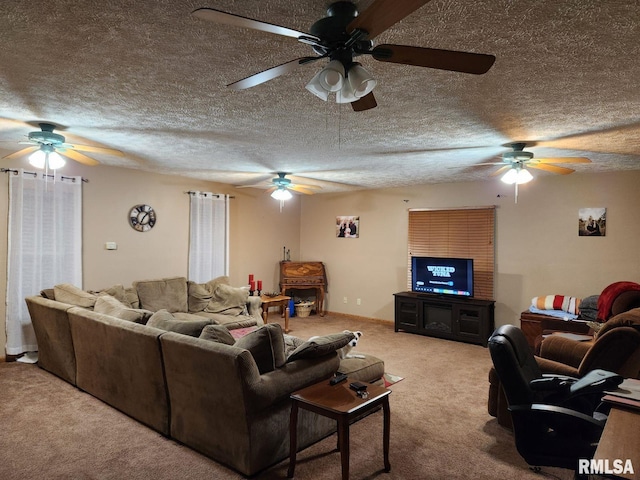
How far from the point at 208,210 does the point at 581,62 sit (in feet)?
18.5

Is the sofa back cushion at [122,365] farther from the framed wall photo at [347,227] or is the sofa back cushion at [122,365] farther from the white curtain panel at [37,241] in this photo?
the framed wall photo at [347,227]

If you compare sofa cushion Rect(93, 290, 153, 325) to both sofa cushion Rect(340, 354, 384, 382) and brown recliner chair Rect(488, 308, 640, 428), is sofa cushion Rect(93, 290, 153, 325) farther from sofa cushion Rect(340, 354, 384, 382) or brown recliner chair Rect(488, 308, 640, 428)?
brown recliner chair Rect(488, 308, 640, 428)

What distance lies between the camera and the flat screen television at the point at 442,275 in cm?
609

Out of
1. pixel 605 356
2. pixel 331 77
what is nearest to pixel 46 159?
pixel 331 77

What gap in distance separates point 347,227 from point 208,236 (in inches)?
102

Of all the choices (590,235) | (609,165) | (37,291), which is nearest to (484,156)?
(609,165)

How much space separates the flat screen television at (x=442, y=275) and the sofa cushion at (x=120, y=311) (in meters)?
4.22

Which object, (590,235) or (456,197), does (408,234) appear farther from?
(590,235)

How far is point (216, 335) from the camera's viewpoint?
2.79 m

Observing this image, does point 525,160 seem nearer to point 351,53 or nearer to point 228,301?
point 351,53

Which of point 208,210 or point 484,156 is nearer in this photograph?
point 484,156

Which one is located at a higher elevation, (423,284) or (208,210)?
(208,210)

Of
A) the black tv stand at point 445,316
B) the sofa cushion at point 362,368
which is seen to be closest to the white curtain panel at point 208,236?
the black tv stand at point 445,316

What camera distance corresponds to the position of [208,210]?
679cm
